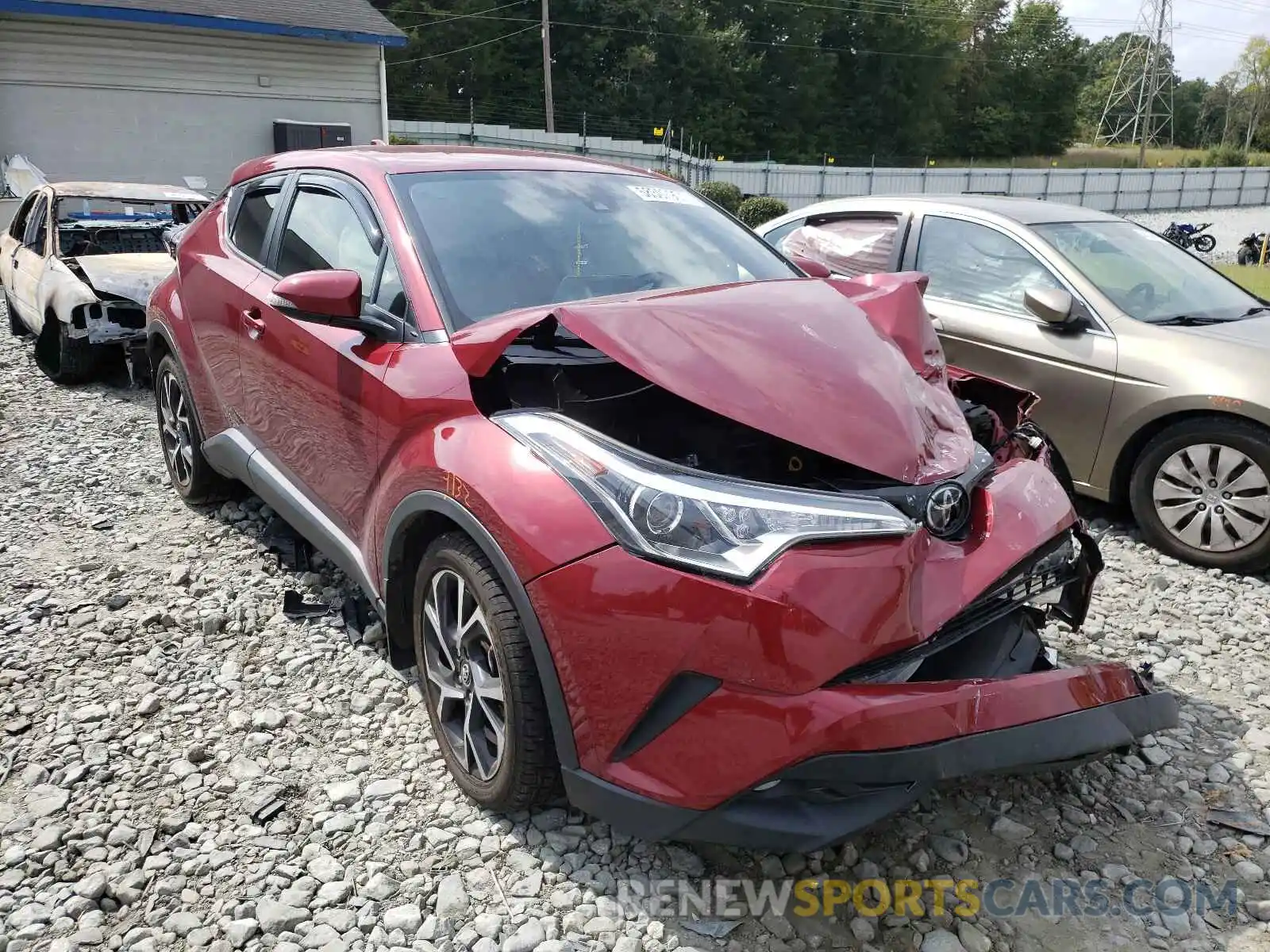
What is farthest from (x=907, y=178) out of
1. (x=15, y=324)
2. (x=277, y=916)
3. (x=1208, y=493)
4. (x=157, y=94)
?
(x=277, y=916)

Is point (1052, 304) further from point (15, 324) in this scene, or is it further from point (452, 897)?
point (15, 324)

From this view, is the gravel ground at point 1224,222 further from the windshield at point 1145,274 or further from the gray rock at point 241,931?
the gray rock at point 241,931

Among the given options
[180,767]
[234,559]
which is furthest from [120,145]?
[180,767]

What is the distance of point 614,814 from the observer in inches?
85.3

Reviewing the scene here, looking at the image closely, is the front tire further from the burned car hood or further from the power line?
the power line

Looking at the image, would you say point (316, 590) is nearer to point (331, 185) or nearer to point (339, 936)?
point (331, 185)

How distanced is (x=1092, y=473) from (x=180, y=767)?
4197 millimetres

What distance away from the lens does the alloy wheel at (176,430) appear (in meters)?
4.74

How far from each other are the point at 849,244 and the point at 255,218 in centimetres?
354

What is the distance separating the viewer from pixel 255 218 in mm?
4043

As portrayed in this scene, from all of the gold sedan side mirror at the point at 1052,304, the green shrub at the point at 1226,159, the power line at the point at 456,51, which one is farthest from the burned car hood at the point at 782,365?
the green shrub at the point at 1226,159

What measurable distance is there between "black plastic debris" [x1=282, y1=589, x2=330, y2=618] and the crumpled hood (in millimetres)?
4168

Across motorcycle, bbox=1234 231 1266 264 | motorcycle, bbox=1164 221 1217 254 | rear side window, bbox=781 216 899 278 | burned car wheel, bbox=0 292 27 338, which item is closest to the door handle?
rear side window, bbox=781 216 899 278

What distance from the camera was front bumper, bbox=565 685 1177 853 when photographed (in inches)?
78.2
